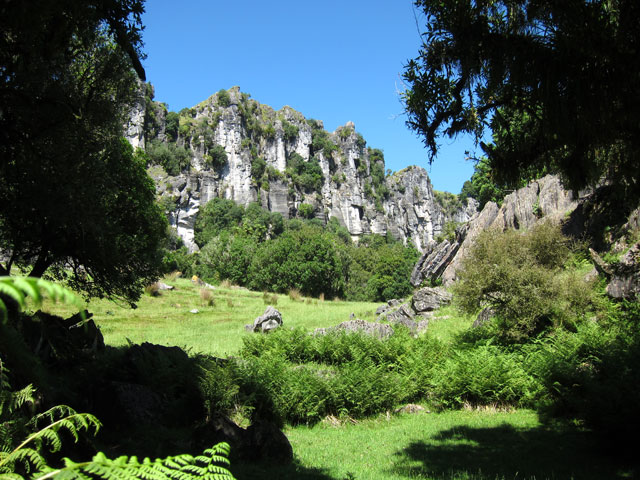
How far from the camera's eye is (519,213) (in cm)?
2677

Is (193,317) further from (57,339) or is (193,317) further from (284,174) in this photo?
(284,174)

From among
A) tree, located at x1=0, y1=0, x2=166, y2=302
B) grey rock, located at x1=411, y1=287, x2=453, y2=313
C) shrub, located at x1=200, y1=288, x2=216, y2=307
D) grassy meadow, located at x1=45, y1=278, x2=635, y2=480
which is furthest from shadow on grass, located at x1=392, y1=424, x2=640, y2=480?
shrub, located at x1=200, y1=288, x2=216, y2=307

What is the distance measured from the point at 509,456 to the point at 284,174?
129 m

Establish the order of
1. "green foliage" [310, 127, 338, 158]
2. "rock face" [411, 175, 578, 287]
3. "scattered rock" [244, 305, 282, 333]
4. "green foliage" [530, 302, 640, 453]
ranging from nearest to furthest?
"green foliage" [530, 302, 640, 453] < "scattered rock" [244, 305, 282, 333] < "rock face" [411, 175, 578, 287] < "green foliage" [310, 127, 338, 158]

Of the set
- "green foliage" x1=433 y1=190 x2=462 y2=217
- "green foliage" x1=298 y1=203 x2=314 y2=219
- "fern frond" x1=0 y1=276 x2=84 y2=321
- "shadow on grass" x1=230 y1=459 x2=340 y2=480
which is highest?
"green foliage" x1=433 y1=190 x2=462 y2=217

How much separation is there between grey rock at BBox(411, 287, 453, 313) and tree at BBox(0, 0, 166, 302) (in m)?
14.4

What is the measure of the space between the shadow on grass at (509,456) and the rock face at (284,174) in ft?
296

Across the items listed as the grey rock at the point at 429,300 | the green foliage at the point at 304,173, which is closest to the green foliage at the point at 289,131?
the green foliage at the point at 304,173

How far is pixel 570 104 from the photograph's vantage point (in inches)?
197

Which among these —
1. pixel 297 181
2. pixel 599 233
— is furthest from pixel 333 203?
pixel 599 233

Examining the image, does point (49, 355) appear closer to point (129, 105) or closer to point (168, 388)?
point (168, 388)

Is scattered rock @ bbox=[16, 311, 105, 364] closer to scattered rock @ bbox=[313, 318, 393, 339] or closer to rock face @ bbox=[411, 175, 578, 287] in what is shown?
scattered rock @ bbox=[313, 318, 393, 339]

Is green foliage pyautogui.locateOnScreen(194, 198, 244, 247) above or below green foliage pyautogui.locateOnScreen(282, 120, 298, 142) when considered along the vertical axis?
below

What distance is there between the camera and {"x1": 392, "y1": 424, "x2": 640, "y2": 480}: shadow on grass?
623cm
